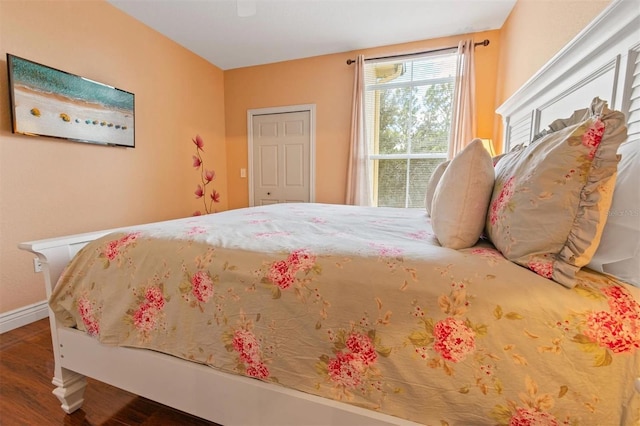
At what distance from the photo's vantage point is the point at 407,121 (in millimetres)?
3344

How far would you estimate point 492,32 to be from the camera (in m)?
2.94

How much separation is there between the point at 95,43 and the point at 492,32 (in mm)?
3811

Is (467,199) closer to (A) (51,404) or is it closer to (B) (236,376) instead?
(B) (236,376)

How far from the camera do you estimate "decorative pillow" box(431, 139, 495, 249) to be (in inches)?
35.4

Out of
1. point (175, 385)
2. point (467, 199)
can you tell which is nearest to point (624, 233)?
point (467, 199)

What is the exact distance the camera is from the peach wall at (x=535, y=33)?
4.98ft

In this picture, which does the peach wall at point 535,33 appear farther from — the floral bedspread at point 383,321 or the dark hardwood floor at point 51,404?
the dark hardwood floor at point 51,404

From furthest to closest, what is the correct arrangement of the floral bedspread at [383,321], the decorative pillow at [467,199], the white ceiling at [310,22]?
the white ceiling at [310,22] → the decorative pillow at [467,199] → the floral bedspread at [383,321]

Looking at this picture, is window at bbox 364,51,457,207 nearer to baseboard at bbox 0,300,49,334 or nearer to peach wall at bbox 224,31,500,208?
peach wall at bbox 224,31,500,208

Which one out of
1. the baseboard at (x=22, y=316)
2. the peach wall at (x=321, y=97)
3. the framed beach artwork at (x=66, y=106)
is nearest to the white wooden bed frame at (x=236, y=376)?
the baseboard at (x=22, y=316)

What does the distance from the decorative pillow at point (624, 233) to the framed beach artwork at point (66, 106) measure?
10.1 feet

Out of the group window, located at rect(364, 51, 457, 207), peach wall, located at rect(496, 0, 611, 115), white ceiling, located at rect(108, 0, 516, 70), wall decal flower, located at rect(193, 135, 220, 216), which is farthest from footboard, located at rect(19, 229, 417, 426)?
window, located at rect(364, 51, 457, 207)

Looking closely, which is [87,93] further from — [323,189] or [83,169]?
[323,189]

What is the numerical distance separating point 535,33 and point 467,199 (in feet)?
6.87
